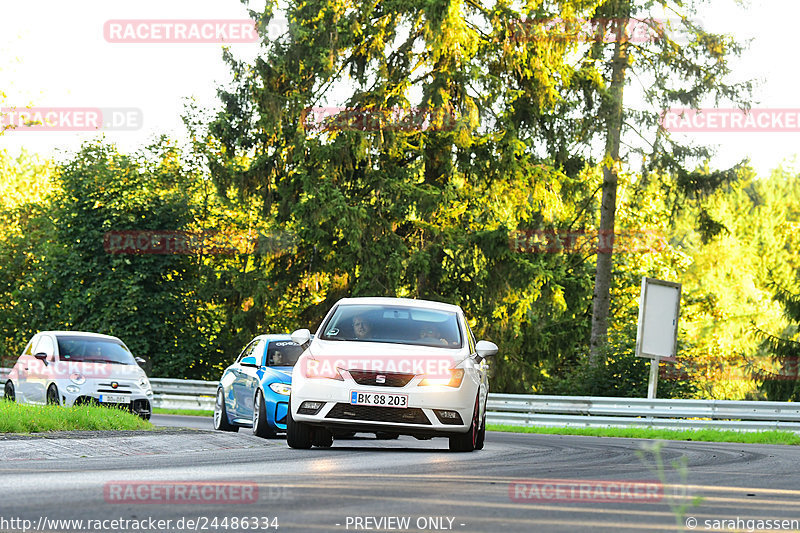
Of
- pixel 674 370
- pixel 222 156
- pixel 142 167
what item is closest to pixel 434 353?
pixel 674 370

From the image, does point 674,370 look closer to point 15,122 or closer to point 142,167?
point 142,167

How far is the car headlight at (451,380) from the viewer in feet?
43.5

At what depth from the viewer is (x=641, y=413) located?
82.5 feet

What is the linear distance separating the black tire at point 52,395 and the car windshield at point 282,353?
5.34 metres

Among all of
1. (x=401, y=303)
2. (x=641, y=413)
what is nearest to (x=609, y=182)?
(x=641, y=413)

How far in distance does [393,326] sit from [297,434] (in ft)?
5.80

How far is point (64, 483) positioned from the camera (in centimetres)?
838

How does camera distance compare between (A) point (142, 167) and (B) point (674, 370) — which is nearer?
(B) point (674, 370)

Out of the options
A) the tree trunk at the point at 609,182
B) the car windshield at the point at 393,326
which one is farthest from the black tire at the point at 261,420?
the tree trunk at the point at 609,182

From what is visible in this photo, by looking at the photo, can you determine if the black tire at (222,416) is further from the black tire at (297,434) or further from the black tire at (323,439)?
the black tire at (297,434)

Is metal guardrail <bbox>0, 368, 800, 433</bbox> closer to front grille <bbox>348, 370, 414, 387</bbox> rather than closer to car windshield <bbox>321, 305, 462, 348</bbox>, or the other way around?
car windshield <bbox>321, 305, 462, 348</bbox>

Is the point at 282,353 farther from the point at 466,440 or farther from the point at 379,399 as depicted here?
the point at 379,399

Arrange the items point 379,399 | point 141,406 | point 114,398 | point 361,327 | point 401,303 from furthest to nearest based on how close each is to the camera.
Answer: point 141,406, point 114,398, point 401,303, point 361,327, point 379,399

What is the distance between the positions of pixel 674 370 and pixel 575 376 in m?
2.84
